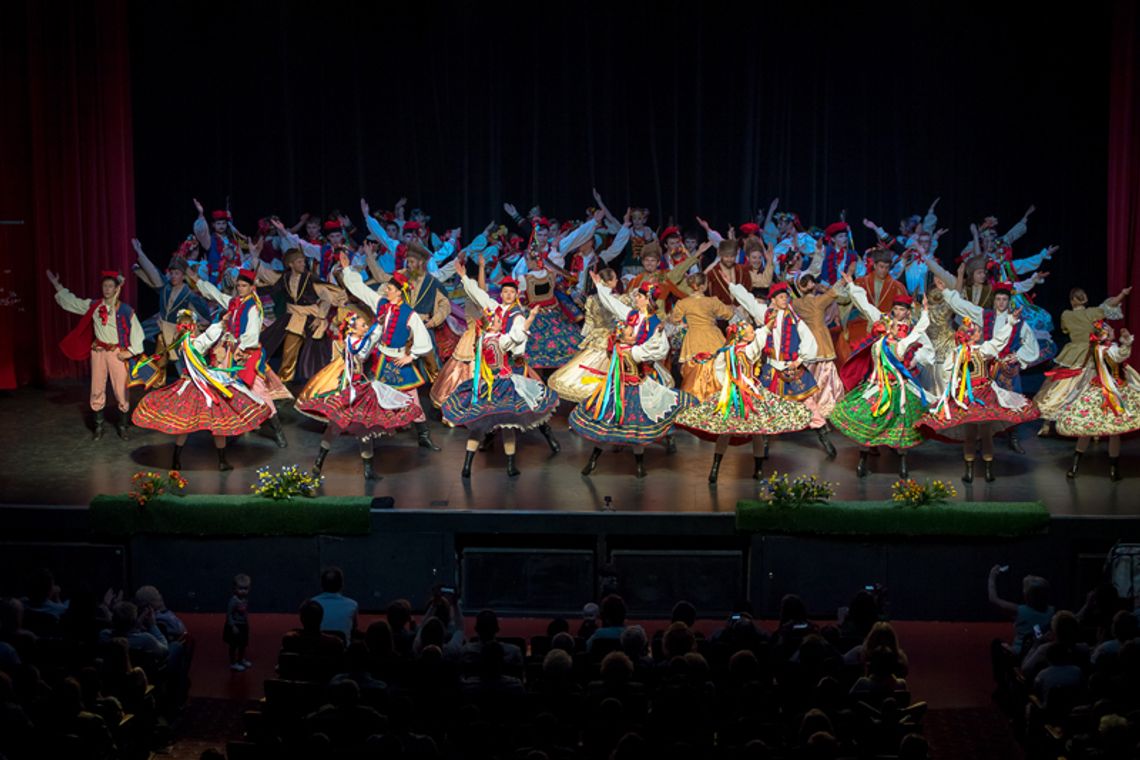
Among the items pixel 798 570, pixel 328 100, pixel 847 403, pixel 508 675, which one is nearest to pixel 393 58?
pixel 328 100

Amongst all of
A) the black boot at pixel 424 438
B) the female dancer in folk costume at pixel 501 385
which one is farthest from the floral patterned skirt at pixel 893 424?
the black boot at pixel 424 438

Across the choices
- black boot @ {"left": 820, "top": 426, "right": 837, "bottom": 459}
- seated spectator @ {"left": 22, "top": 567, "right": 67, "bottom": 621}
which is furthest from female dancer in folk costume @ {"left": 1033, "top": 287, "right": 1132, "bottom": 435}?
seated spectator @ {"left": 22, "top": 567, "right": 67, "bottom": 621}

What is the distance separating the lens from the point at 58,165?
13945mm

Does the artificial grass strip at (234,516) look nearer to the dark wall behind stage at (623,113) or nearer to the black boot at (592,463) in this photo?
the black boot at (592,463)

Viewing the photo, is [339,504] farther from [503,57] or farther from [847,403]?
[503,57]

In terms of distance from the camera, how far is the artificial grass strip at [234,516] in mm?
9148

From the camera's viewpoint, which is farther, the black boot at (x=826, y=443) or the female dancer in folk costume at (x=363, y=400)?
the black boot at (x=826, y=443)

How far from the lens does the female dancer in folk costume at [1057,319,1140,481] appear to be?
10070mm

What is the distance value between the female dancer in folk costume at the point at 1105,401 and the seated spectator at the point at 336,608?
5123mm

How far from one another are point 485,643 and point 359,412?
3719 mm

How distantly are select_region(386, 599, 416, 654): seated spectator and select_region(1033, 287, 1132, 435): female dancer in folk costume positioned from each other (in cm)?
521

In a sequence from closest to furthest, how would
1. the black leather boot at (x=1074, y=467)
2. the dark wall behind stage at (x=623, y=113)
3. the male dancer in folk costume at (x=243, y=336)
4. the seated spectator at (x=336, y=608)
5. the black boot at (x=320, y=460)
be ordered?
the seated spectator at (x=336, y=608) → the black boot at (x=320, y=460) → the black leather boot at (x=1074, y=467) → the male dancer in folk costume at (x=243, y=336) → the dark wall behind stage at (x=623, y=113)

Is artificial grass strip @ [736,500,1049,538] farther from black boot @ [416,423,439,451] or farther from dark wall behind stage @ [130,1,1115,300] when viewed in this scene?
dark wall behind stage @ [130,1,1115,300]

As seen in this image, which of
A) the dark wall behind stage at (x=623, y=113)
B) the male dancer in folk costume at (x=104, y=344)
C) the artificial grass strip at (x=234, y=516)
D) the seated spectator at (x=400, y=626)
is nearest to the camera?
the seated spectator at (x=400, y=626)
